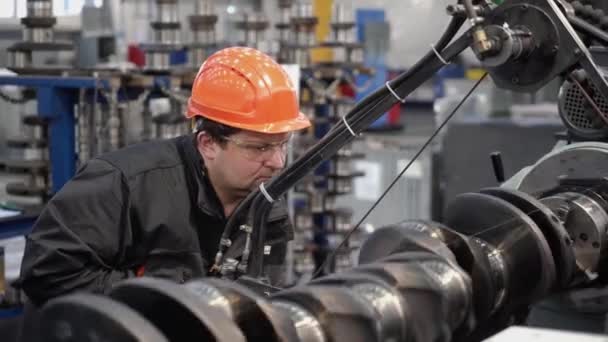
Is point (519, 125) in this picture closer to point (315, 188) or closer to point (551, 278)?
point (315, 188)

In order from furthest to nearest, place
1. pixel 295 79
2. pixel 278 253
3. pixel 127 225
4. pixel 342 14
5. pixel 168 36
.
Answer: pixel 342 14 → pixel 168 36 → pixel 295 79 → pixel 278 253 → pixel 127 225

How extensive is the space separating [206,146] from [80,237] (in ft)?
1.08

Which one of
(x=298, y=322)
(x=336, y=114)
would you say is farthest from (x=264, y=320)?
(x=336, y=114)

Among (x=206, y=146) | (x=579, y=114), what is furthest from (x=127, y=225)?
(x=579, y=114)

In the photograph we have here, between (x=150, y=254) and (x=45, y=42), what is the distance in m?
2.10

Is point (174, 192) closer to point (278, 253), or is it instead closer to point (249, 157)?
point (249, 157)

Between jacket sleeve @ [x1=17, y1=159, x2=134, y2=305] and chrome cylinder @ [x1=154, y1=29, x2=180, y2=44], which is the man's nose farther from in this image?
chrome cylinder @ [x1=154, y1=29, x2=180, y2=44]

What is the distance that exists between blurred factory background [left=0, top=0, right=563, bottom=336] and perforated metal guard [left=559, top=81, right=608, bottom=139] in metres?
1.13

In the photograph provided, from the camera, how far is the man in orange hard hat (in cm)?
197

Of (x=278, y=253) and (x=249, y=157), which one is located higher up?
(x=249, y=157)

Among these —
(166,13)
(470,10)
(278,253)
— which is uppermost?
(470,10)

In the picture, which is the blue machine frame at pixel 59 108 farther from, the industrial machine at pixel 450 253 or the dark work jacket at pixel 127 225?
the industrial machine at pixel 450 253

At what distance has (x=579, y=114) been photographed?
73.8 inches

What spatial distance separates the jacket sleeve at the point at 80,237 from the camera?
6.43 ft
